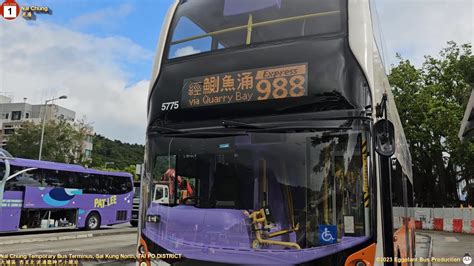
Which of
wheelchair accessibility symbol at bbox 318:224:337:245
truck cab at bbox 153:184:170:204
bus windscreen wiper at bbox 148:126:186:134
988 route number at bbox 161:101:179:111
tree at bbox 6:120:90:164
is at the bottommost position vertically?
wheelchair accessibility symbol at bbox 318:224:337:245

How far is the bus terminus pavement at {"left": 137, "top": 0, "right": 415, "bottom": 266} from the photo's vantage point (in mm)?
3484

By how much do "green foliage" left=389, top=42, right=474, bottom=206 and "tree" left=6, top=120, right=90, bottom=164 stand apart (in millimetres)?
28089

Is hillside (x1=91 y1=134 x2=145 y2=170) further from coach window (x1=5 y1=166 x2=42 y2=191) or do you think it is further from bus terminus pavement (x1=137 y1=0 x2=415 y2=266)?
bus terminus pavement (x1=137 y1=0 x2=415 y2=266)

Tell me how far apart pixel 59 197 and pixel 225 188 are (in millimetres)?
15701

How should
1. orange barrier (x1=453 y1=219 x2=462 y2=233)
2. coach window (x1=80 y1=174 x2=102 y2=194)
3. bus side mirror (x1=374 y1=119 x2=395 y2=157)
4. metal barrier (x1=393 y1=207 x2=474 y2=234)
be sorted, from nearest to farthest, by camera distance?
1. bus side mirror (x1=374 y1=119 x2=395 y2=157)
2. coach window (x1=80 y1=174 x2=102 y2=194)
3. metal barrier (x1=393 y1=207 x2=474 y2=234)
4. orange barrier (x1=453 y1=219 x2=462 y2=233)

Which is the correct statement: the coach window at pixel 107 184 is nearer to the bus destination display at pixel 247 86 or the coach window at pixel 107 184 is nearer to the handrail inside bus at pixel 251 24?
the handrail inside bus at pixel 251 24

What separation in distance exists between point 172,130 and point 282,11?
5.29 ft

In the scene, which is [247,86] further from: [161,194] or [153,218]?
[153,218]

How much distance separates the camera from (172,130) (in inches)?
165

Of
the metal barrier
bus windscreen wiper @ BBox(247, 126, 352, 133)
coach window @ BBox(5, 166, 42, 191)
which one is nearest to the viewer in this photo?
bus windscreen wiper @ BBox(247, 126, 352, 133)

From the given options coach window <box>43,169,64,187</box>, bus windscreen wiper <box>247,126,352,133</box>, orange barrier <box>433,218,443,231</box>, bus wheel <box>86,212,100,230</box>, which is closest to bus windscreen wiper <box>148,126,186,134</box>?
bus windscreen wiper <box>247,126,352,133</box>

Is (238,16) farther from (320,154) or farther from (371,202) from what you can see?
(371,202)

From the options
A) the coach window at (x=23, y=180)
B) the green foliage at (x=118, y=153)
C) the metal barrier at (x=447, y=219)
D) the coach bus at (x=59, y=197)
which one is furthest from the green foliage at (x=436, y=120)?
the green foliage at (x=118, y=153)

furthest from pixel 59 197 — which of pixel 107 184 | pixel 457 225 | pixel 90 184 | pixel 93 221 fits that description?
pixel 457 225
